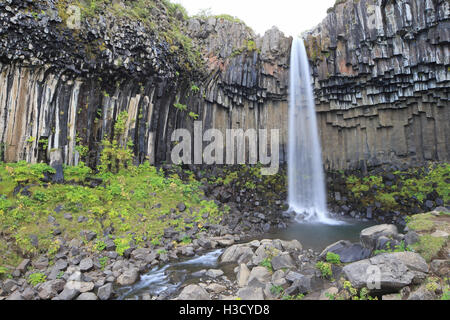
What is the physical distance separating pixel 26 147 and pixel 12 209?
12.5 feet

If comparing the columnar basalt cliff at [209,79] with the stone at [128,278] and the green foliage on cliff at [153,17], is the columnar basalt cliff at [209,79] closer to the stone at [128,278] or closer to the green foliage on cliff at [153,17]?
the green foliage on cliff at [153,17]

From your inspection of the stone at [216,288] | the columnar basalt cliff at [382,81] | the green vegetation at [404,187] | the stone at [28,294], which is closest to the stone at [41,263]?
the stone at [28,294]

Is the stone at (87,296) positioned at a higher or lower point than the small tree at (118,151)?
lower

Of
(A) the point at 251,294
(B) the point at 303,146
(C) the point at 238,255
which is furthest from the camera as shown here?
(B) the point at 303,146

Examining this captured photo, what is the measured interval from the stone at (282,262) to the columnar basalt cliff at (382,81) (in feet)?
48.5

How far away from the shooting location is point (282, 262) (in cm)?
727

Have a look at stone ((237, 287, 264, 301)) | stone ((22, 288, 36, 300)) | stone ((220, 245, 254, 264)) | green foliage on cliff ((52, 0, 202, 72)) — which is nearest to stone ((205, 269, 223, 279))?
stone ((220, 245, 254, 264))

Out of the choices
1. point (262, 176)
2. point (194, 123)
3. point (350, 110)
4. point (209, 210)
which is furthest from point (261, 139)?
point (209, 210)

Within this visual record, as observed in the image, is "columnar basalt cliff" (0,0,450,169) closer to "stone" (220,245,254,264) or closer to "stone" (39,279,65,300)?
"stone" (39,279,65,300)

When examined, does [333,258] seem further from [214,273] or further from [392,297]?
[214,273]

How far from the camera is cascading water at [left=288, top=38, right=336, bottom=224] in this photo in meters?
18.7

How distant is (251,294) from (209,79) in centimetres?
1701

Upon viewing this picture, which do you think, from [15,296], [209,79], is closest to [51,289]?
[15,296]

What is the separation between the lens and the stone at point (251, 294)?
5580mm
